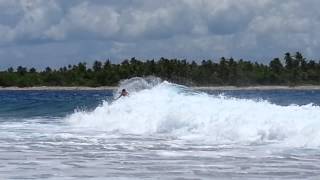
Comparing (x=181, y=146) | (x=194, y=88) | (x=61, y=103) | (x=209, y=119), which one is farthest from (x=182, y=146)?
(x=194, y=88)

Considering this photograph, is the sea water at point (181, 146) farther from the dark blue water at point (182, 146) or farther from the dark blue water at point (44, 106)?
the dark blue water at point (44, 106)

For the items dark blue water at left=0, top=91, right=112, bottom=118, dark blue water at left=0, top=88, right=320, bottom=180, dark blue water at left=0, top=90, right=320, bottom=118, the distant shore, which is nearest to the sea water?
dark blue water at left=0, top=88, right=320, bottom=180

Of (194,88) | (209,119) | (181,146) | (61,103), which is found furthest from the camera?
(194,88)

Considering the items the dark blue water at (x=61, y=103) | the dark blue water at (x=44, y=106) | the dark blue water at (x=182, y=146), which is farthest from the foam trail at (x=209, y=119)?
the dark blue water at (x=61, y=103)

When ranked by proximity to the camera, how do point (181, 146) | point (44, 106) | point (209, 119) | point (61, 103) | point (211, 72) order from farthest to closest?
point (211, 72) < point (61, 103) < point (44, 106) < point (209, 119) < point (181, 146)

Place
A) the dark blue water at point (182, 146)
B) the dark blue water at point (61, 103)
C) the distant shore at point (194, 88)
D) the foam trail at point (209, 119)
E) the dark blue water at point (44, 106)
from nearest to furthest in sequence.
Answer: the dark blue water at point (182, 146)
the foam trail at point (209, 119)
the dark blue water at point (44, 106)
the dark blue water at point (61, 103)
the distant shore at point (194, 88)

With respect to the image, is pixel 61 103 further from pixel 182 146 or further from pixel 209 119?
pixel 182 146

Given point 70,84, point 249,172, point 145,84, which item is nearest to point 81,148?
point 249,172

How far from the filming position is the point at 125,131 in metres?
23.9

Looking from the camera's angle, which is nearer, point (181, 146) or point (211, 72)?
point (181, 146)

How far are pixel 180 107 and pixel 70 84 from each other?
5083 inches

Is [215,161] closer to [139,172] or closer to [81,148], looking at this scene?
[139,172]

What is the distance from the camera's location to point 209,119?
2227cm

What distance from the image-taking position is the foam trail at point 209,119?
60.5 feet
